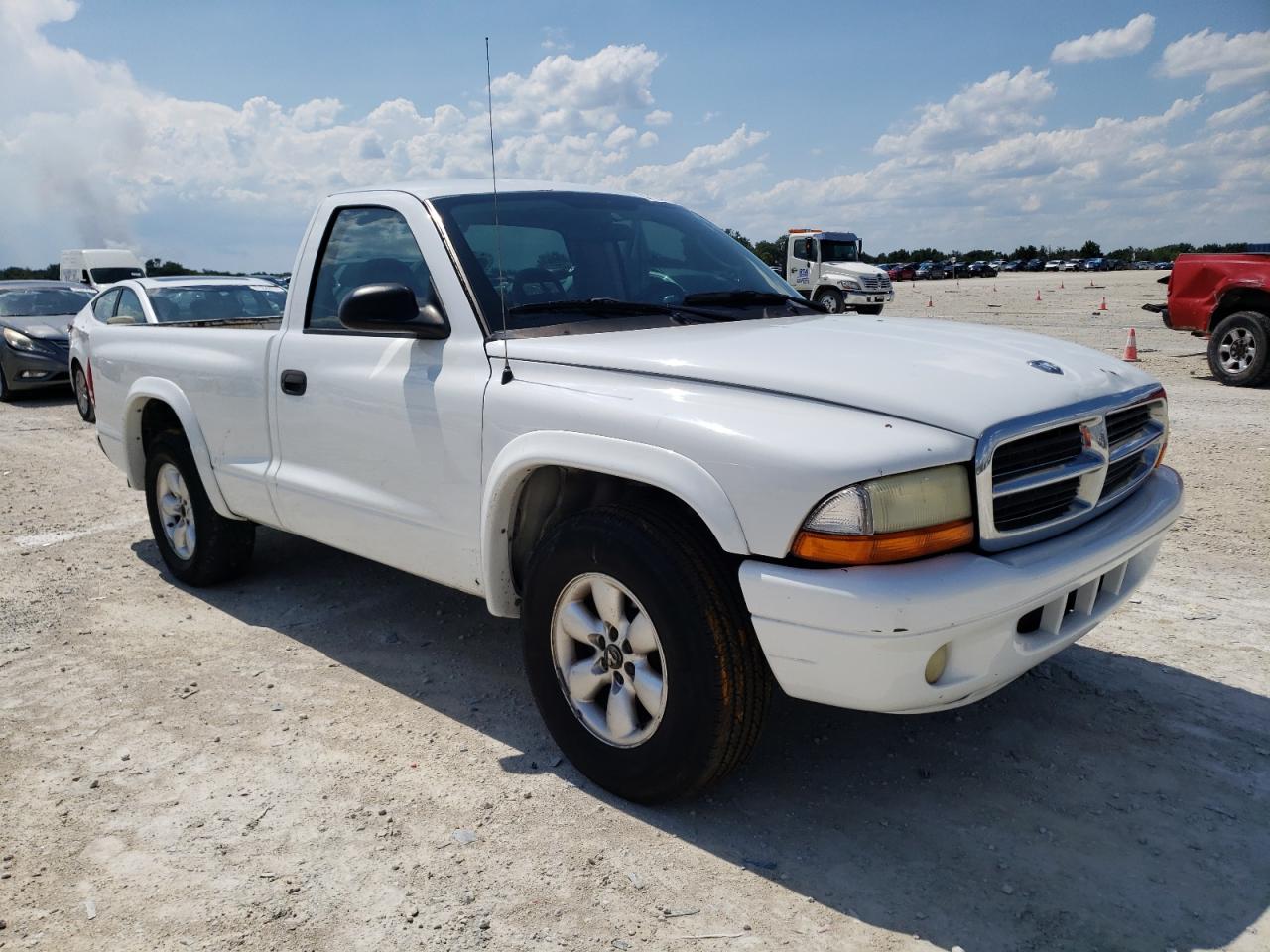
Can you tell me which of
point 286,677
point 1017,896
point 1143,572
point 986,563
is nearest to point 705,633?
point 986,563

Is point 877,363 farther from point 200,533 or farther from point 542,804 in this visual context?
point 200,533

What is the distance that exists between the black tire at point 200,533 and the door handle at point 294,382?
1.15 metres

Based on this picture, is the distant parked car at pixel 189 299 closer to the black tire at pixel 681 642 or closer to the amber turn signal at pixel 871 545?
the black tire at pixel 681 642

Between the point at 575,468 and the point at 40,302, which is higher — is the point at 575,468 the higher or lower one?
the lower one

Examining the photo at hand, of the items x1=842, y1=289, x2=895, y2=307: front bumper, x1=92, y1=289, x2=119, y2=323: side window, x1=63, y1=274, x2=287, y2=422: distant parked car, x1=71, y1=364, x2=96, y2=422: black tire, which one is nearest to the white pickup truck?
x1=63, y1=274, x2=287, y2=422: distant parked car

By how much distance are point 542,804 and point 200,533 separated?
2.86 m

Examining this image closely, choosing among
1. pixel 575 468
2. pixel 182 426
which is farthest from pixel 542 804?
pixel 182 426

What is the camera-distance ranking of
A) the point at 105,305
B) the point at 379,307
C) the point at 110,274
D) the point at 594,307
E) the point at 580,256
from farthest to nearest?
the point at 110,274 → the point at 105,305 → the point at 580,256 → the point at 594,307 → the point at 379,307

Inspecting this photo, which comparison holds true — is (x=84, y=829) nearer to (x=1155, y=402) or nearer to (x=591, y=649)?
(x=591, y=649)

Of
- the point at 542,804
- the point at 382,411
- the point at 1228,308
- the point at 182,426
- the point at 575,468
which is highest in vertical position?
the point at 1228,308

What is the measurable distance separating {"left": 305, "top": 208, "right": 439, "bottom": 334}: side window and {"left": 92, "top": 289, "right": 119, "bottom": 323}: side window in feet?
23.7

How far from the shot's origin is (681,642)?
275cm

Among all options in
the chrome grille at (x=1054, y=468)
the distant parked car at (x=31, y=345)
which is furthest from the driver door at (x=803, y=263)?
the chrome grille at (x=1054, y=468)

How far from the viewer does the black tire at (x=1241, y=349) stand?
1117cm
